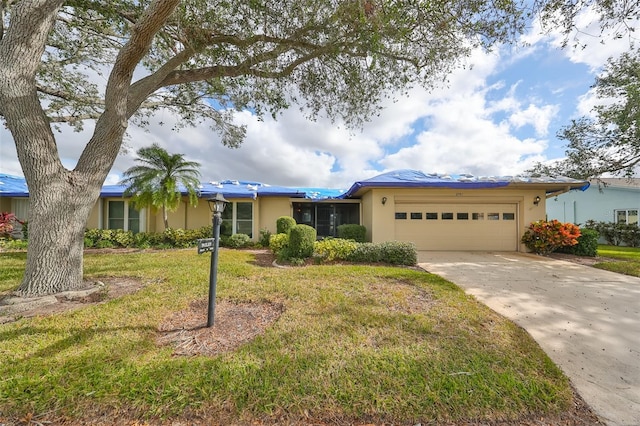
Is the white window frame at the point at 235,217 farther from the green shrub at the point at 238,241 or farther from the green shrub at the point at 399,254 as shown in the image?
the green shrub at the point at 399,254

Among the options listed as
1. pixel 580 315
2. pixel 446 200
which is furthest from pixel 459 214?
pixel 580 315

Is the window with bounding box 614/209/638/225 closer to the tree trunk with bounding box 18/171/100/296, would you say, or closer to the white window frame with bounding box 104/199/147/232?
the tree trunk with bounding box 18/171/100/296

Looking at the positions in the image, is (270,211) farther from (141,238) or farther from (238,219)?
(141,238)

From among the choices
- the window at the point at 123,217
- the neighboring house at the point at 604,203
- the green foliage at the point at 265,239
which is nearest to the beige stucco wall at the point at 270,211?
the green foliage at the point at 265,239

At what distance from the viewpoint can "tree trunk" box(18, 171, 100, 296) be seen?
3.98 m

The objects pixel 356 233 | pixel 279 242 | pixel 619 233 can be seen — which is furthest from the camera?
pixel 619 233

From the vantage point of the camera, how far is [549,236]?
8.68 m

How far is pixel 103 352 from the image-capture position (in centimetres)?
256

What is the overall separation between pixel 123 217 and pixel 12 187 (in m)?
6.37

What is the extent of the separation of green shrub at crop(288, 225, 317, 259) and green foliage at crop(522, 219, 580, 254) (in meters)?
8.49

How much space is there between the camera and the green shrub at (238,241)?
34.7 feet

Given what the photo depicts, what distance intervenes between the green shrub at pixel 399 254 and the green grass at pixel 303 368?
9.99 ft

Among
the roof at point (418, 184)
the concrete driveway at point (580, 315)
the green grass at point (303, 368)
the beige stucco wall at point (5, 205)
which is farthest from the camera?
the beige stucco wall at point (5, 205)

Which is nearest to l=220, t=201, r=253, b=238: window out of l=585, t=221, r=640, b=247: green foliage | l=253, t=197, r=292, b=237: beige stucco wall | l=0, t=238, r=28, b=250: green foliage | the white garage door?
l=253, t=197, r=292, b=237: beige stucco wall
